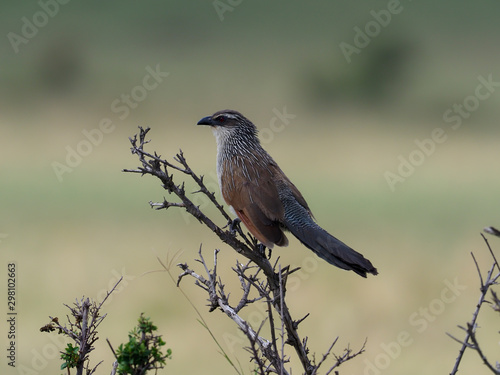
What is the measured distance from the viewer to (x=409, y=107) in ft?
90.8

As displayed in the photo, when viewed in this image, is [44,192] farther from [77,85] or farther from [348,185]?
[77,85]

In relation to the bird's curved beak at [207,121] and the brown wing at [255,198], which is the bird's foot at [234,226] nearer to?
the brown wing at [255,198]

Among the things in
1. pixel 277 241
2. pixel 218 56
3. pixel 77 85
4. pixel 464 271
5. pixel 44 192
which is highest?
pixel 218 56

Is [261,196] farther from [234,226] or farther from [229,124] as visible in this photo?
[229,124]

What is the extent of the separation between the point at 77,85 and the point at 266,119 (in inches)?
345

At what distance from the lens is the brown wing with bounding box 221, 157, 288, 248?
3.42 metres

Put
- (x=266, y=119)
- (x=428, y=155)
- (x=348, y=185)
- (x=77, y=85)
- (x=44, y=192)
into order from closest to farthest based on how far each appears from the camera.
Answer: (x=44, y=192), (x=348, y=185), (x=428, y=155), (x=266, y=119), (x=77, y=85)

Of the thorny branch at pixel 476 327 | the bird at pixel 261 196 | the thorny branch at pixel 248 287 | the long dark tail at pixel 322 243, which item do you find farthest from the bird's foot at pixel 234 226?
the thorny branch at pixel 476 327

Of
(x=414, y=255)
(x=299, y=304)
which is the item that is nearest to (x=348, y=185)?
(x=414, y=255)

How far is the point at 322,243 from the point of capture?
3172 millimetres

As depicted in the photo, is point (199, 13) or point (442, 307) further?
point (199, 13)

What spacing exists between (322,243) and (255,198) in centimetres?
61

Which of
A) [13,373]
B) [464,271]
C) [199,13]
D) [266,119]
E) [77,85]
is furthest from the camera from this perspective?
[199,13]

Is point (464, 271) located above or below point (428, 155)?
below
